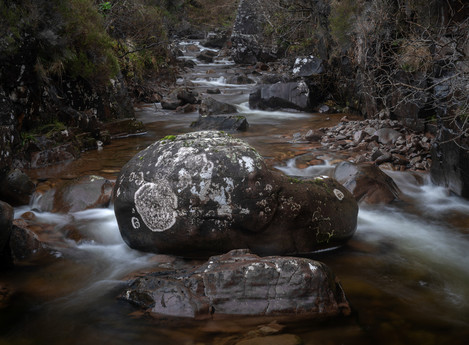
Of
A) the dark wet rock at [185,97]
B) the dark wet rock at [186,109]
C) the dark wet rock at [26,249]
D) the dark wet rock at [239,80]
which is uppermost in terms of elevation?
the dark wet rock at [239,80]

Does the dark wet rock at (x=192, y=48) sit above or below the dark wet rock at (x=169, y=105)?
→ above

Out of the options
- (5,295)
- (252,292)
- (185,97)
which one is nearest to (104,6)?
(185,97)

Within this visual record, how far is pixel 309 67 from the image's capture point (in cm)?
1249

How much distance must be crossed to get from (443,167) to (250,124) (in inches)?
214

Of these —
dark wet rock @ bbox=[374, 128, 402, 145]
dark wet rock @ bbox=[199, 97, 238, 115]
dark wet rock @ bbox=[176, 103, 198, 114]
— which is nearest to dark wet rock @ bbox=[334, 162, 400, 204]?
dark wet rock @ bbox=[374, 128, 402, 145]

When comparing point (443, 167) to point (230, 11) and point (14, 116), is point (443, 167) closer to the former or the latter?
point (14, 116)

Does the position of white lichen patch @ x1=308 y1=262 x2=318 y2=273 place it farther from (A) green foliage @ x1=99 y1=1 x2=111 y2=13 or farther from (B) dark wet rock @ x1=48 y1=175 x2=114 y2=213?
(A) green foliage @ x1=99 y1=1 x2=111 y2=13

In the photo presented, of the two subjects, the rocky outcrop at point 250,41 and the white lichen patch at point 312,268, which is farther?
the rocky outcrop at point 250,41

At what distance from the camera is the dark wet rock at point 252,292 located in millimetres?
2883

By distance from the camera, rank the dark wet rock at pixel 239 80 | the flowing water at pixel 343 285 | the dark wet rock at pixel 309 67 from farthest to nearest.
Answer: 1. the dark wet rock at pixel 239 80
2. the dark wet rock at pixel 309 67
3. the flowing water at pixel 343 285

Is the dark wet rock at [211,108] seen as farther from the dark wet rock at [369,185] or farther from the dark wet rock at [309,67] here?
the dark wet rock at [369,185]

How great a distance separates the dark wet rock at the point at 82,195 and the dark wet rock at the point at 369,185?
2965 mm

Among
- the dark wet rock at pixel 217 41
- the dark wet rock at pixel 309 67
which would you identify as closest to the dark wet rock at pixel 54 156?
the dark wet rock at pixel 309 67

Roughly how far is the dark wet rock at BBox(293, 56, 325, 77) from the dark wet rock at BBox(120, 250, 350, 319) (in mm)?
10031
